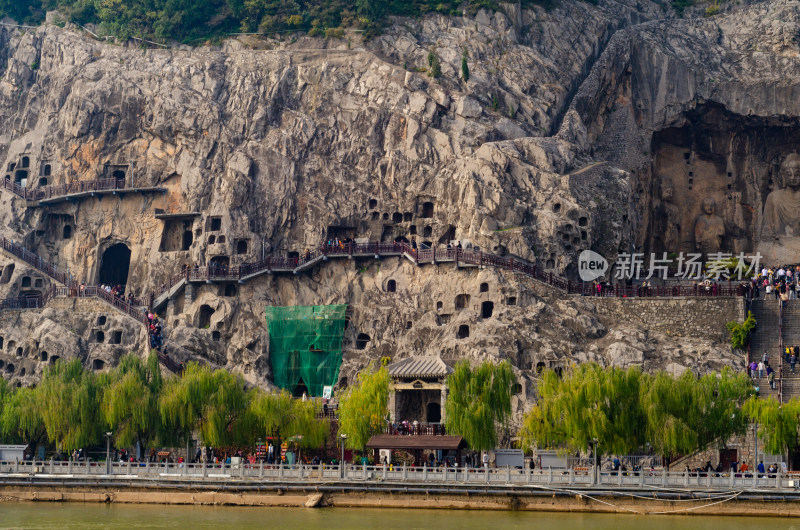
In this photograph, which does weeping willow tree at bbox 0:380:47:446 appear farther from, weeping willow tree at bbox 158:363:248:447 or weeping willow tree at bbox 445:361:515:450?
weeping willow tree at bbox 445:361:515:450

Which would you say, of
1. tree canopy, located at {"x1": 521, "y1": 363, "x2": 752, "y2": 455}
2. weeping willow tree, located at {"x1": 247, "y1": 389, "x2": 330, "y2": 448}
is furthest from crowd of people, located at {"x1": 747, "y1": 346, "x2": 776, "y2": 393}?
weeping willow tree, located at {"x1": 247, "y1": 389, "x2": 330, "y2": 448}

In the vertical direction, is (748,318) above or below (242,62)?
below

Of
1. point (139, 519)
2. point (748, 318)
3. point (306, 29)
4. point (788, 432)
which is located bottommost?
point (139, 519)

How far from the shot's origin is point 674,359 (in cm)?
6359

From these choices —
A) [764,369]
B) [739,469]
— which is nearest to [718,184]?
[764,369]

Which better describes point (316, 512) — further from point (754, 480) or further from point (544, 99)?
point (544, 99)

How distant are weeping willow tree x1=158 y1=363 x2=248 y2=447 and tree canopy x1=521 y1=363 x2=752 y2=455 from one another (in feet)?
43.9

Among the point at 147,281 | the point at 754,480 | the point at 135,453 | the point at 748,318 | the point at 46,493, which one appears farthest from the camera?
the point at 147,281

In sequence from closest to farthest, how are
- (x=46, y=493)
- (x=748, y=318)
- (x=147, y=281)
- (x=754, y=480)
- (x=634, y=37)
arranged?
(x=754, y=480), (x=46, y=493), (x=748, y=318), (x=147, y=281), (x=634, y=37)

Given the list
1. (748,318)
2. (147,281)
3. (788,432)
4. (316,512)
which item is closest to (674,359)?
(748,318)

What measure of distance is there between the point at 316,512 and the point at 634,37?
41.6 m

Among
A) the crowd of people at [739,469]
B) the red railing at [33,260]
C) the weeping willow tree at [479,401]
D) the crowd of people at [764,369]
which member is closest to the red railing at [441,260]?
the crowd of people at [764,369]

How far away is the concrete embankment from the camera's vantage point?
1987 inches

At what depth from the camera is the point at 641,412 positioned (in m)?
54.2
